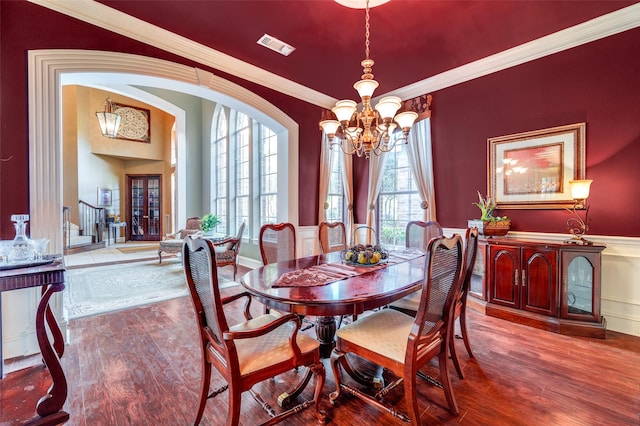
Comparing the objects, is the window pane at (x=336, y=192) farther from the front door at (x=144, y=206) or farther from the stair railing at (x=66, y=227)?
the front door at (x=144, y=206)

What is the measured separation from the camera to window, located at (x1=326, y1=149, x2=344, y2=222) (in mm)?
5027

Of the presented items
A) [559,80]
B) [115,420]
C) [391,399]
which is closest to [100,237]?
[115,420]

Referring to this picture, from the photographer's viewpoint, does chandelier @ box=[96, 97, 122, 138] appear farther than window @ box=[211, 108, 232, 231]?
No

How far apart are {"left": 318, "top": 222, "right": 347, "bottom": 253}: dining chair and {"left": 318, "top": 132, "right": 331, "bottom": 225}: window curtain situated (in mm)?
1281

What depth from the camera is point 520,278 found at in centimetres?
296

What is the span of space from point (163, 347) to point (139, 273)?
328 cm

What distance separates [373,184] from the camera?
4.81 meters

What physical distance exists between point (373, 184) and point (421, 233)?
1.69 m

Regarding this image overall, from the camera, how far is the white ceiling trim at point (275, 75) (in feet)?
8.48

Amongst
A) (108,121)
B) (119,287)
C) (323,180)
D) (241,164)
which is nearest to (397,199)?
(323,180)

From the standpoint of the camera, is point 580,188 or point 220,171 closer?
point 580,188

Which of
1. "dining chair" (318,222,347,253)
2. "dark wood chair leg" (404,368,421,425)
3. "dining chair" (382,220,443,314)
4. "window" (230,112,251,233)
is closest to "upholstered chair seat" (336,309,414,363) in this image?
"dark wood chair leg" (404,368,421,425)

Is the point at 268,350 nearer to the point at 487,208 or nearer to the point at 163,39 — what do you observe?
the point at 487,208

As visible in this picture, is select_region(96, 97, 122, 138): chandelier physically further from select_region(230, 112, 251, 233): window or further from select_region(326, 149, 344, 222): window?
select_region(326, 149, 344, 222): window
